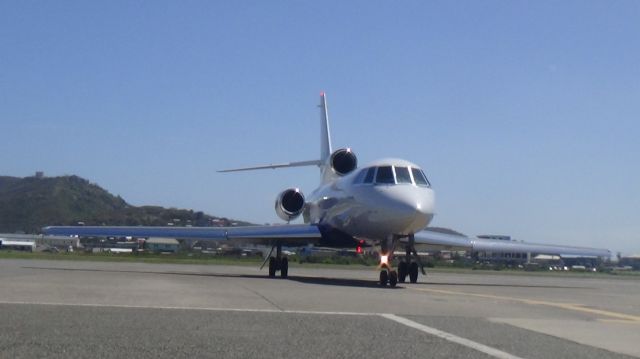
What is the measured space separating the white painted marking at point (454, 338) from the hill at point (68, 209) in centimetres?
9027

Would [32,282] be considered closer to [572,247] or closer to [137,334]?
[137,334]

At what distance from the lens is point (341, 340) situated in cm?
1014

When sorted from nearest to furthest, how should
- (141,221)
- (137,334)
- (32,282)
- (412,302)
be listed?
(137,334) < (412,302) < (32,282) < (141,221)

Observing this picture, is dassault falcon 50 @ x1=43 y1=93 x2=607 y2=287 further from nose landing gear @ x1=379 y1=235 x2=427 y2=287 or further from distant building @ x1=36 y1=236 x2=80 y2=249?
distant building @ x1=36 y1=236 x2=80 y2=249

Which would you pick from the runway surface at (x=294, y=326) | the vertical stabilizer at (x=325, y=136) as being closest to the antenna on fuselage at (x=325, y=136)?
the vertical stabilizer at (x=325, y=136)

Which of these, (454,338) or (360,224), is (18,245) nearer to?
(360,224)

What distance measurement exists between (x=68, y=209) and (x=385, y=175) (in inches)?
4438

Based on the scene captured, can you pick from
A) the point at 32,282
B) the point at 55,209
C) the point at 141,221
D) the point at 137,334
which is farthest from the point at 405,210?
the point at 55,209

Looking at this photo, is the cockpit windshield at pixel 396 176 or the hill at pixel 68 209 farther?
the hill at pixel 68 209

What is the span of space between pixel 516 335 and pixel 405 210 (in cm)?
1273

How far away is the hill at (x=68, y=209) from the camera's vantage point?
111350 mm

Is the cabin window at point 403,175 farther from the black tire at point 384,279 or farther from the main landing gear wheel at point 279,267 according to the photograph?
the main landing gear wheel at point 279,267

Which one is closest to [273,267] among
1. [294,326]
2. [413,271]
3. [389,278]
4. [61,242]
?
[413,271]

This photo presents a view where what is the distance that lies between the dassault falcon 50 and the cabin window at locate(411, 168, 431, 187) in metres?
0.04
